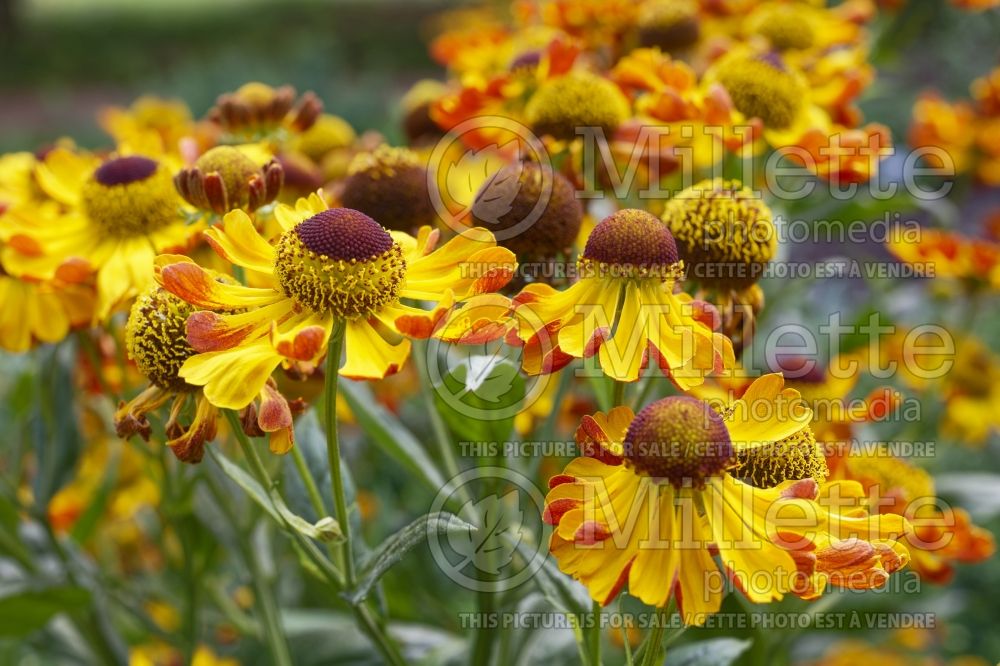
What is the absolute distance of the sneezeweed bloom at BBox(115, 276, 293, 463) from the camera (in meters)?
0.72

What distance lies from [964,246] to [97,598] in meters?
1.26

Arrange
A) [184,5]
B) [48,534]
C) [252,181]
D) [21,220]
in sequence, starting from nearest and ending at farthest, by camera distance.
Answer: [252,181] < [21,220] < [48,534] < [184,5]

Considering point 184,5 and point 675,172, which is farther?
point 184,5

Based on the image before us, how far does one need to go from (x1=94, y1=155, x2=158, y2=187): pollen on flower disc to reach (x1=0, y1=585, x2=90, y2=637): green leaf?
422 millimetres

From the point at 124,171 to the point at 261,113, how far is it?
188 mm

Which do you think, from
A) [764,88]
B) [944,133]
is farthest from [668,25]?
[944,133]

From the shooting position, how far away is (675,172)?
1.06 m

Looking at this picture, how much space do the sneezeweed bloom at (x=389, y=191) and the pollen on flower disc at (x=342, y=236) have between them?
254 mm

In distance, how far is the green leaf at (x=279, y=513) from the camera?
27.5 inches

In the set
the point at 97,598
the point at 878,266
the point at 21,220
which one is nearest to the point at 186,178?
the point at 21,220

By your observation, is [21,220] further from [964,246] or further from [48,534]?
[964,246]

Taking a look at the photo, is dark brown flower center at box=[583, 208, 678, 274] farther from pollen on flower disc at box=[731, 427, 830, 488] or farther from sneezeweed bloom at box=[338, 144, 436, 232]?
sneezeweed bloom at box=[338, 144, 436, 232]

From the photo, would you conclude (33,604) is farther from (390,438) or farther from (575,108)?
(575,108)

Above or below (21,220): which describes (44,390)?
below
